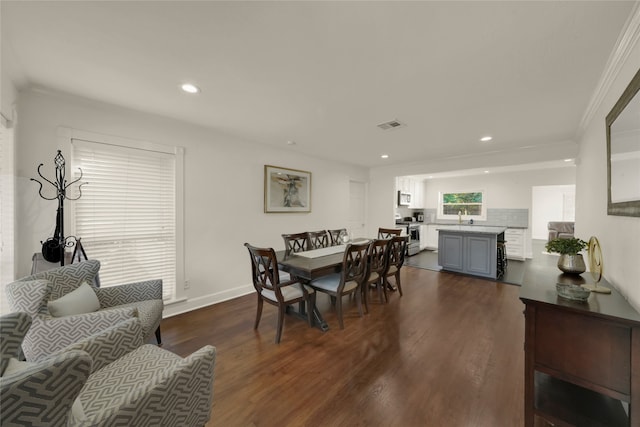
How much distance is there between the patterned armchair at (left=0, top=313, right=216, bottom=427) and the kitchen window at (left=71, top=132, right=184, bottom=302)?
5.23 feet

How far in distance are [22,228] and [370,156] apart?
4.53m

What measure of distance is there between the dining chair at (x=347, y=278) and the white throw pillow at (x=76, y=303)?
1816 mm

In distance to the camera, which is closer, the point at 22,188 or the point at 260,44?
the point at 260,44

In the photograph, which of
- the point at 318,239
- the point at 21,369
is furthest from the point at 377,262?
the point at 21,369

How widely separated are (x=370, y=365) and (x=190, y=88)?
9.23ft

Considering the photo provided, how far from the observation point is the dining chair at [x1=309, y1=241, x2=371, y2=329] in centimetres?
247

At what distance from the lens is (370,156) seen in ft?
15.0

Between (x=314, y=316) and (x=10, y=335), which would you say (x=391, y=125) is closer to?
(x=314, y=316)

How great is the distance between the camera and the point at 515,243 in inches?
235

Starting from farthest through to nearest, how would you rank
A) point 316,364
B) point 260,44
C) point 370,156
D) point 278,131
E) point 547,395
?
point 370,156 < point 278,131 < point 316,364 < point 260,44 < point 547,395

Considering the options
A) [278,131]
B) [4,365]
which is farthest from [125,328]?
[278,131]

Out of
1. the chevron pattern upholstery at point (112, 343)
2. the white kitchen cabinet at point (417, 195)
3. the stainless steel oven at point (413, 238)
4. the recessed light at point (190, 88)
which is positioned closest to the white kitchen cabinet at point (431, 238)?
the stainless steel oven at point (413, 238)

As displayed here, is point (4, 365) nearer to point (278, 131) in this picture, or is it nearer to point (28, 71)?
point (28, 71)

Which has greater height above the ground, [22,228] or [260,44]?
[260,44]
